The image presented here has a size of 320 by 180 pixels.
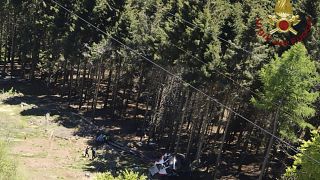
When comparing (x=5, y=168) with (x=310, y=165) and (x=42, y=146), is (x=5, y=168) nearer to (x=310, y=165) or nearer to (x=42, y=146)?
(x=310, y=165)

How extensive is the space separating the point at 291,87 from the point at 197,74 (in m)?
8.43

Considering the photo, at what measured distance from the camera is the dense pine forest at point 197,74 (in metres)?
26.0

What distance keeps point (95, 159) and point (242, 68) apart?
43.2 feet

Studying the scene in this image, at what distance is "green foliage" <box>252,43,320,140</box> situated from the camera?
81.9ft

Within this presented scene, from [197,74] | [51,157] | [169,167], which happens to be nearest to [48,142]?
[51,157]

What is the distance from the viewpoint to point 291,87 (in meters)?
25.2

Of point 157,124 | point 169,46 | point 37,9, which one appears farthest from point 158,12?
point 37,9

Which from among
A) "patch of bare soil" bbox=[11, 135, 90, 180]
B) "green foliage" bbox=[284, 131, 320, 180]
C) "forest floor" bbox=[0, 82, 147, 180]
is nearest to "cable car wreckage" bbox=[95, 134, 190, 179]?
"forest floor" bbox=[0, 82, 147, 180]

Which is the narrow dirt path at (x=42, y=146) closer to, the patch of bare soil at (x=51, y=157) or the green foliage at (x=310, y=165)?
the patch of bare soil at (x=51, y=157)

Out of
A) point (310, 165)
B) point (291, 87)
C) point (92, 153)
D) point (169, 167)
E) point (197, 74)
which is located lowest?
point (92, 153)

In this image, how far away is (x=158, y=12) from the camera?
4300 centimetres

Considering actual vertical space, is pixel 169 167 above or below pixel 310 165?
below

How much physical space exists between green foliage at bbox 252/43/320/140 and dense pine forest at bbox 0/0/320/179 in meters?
A: 0.06

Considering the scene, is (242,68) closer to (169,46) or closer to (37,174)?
(169,46)
